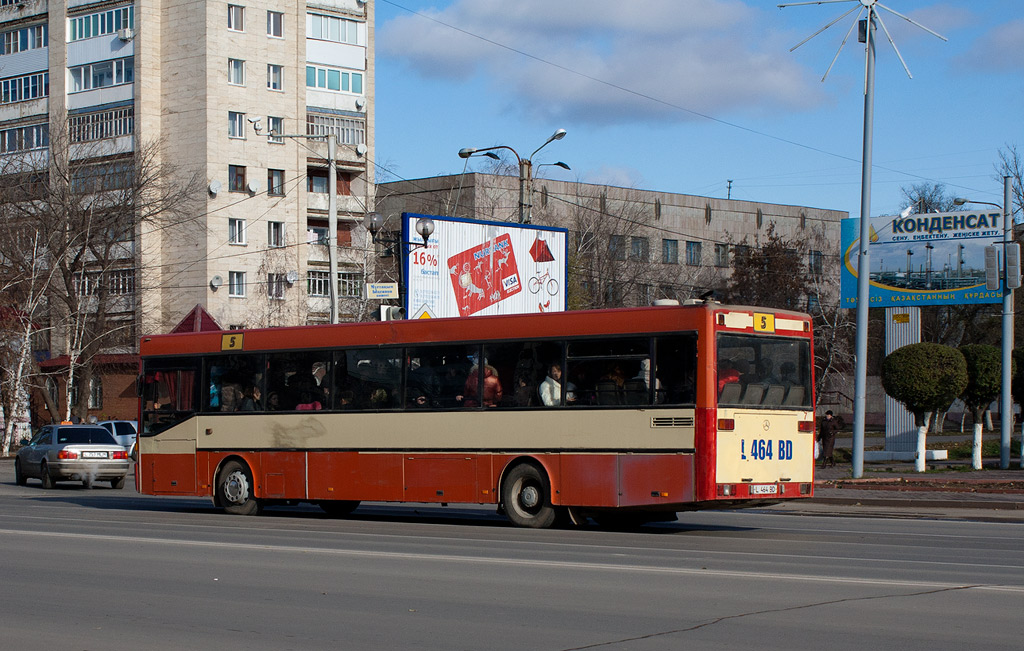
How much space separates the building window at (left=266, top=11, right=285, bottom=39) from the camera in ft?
227

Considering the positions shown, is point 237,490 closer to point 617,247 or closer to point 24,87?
point 617,247

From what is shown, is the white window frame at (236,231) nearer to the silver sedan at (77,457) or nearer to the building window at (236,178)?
the building window at (236,178)

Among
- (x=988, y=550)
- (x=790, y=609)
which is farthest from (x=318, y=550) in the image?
(x=988, y=550)

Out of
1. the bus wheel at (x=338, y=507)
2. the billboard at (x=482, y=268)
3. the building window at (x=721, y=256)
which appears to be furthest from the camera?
the building window at (x=721, y=256)

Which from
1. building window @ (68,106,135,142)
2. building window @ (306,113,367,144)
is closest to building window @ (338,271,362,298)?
building window @ (306,113,367,144)

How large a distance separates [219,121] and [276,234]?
273 inches

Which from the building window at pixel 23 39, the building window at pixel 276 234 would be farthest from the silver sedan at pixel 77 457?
the building window at pixel 23 39

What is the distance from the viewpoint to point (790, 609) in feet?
30.4

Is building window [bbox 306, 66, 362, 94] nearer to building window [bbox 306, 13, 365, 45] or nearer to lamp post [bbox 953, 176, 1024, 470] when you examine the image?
building window [bbox 306, 13, 365, 45]

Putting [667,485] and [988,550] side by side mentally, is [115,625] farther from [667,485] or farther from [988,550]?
[988,550]

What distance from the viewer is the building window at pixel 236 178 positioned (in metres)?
68.1

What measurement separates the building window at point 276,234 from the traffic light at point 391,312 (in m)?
40.3

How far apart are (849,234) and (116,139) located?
136 ft

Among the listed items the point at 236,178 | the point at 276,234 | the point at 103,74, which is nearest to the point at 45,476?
the point at 236,178
